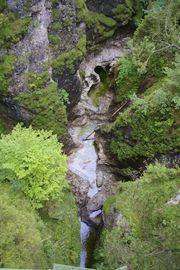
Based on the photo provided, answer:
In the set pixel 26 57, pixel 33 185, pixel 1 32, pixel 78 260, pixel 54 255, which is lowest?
pixel 78 260

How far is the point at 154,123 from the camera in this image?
18953mm

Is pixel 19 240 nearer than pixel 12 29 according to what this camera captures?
Yes

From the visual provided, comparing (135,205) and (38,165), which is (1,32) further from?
(135,205)

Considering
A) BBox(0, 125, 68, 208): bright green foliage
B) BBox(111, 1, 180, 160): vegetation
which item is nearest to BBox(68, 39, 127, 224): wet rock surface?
BBox(111, 1, 180, 160): vegetation

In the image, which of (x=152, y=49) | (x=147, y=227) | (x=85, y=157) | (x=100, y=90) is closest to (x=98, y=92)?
(x=100, y=90)

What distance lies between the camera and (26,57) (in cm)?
2023

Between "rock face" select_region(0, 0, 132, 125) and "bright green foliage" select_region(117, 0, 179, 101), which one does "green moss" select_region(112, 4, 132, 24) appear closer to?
"bright green foliage" select_region(117, 0, 179, 101)

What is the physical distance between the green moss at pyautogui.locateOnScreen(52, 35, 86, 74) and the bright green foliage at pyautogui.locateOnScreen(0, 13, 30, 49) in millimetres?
2589

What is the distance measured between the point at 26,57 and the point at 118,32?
1277 cm

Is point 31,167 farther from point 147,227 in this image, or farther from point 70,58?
point 70,58

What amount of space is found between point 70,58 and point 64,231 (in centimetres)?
1054

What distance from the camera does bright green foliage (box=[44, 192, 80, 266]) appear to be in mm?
15469

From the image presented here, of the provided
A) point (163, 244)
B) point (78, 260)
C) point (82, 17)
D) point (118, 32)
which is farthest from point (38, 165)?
point (118, 32)

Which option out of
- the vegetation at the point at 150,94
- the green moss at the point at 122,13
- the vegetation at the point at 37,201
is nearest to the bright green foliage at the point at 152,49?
the vegetation at the point at 150,94
